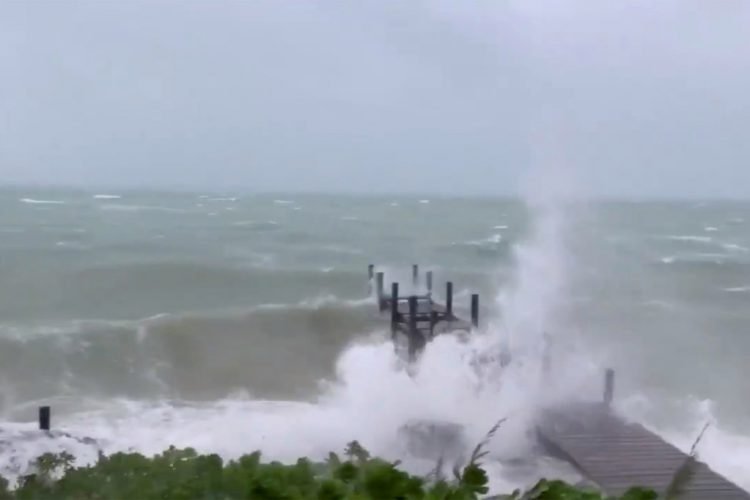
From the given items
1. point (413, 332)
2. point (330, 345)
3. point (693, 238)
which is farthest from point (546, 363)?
point (693, 238)

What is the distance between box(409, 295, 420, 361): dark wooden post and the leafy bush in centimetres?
1293

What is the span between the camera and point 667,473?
41.9 ft

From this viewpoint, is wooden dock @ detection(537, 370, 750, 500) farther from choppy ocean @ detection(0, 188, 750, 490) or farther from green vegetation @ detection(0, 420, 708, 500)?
green vegetation @ detection(0, 420, 708, 500)

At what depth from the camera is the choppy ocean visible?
16500mm

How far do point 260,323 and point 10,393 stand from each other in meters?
9.61

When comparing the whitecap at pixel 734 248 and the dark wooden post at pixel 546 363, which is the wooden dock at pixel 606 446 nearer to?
the dark wooden post at pixel 546 363

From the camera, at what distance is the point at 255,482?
12.8 ft

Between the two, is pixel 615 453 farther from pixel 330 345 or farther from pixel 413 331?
pixel 330 345

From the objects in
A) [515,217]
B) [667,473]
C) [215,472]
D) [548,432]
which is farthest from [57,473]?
[515,217]

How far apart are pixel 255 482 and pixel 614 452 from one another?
10890 millimetres

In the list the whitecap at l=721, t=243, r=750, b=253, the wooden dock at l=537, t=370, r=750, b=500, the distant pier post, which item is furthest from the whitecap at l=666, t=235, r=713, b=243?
the wooden dock at l=537, t=370, r=750, b=500

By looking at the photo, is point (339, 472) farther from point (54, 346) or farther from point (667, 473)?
point (54, 346)

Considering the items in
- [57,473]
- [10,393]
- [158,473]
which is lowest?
[10,393]

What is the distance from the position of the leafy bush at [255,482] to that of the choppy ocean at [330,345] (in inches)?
337
